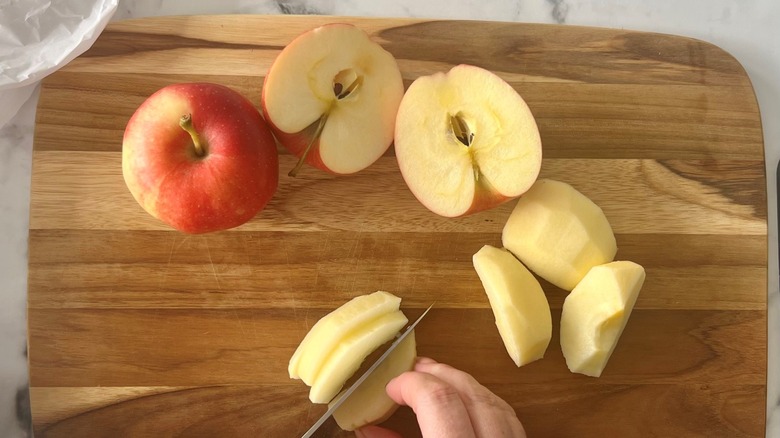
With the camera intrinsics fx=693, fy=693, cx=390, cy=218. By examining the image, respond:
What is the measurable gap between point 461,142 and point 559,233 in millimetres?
258

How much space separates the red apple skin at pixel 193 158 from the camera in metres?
1.20

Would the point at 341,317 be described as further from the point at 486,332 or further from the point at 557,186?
the point at 557,186

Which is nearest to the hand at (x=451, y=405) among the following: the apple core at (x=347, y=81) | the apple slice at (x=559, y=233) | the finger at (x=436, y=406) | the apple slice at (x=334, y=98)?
the finger at (x=436, y=406)

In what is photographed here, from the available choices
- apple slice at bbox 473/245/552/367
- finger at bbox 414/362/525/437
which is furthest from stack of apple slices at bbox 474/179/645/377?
finger at bbox 414/362/525/437

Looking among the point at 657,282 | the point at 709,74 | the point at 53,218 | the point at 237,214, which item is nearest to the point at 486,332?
the point at 657,282

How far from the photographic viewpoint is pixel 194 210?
1222 millimetres

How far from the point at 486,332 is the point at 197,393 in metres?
0.59

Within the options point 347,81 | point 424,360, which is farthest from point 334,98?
point 424,360

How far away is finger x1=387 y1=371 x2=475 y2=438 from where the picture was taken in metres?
1.15

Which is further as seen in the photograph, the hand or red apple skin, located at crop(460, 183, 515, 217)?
red apple skin, located at crop(460, 183, 515, 217)

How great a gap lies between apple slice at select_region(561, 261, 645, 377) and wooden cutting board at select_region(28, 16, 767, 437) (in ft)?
0.17

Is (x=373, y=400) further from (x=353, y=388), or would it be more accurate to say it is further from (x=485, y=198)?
(x=485, y=198)

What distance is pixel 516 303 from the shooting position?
1327mm

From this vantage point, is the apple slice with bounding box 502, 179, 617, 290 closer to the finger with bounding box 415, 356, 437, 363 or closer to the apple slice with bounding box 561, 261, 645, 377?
the apple slice with bounding box 561, 261, 645, 377
